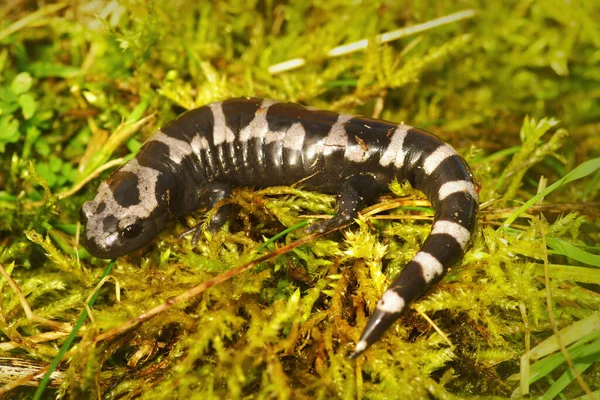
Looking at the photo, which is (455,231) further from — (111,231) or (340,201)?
(111,231)

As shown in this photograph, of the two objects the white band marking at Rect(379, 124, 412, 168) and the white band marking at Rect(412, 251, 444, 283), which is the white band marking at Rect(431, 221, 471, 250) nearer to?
the white band marking at Rect(412, 251, 444, 283)

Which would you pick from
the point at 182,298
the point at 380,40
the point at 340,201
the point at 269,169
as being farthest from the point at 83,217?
the point at 380,40

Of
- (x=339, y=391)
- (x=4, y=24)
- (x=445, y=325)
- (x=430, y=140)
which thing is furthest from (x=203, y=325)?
(x=4, y=24)

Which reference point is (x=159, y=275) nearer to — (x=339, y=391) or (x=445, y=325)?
(x=339, y=391)

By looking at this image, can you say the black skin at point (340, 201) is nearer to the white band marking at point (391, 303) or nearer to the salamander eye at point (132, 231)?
the salamander eye at point (132, 231)

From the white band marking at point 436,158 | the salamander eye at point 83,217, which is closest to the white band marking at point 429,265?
the white band marking at point 436,158

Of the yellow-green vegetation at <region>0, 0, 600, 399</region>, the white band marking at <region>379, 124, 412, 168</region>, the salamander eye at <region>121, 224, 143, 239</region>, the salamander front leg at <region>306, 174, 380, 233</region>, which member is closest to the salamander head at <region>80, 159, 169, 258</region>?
the salamander eye at <region>121, 224, 143, 239</region>
